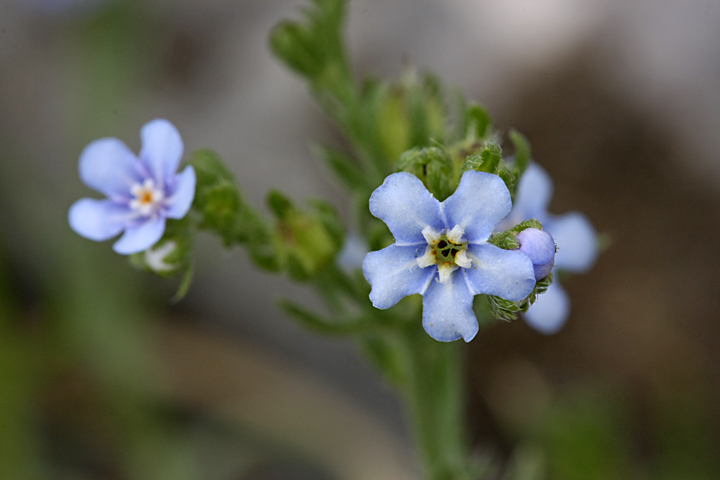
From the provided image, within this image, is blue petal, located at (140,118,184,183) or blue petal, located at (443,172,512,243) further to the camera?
blue petal, located at (140,118,184,183)

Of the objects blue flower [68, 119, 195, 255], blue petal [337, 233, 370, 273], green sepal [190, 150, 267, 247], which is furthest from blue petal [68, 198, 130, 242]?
blue petal [337, 233, 370, 273]

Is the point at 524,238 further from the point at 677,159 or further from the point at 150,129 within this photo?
the point at 677,159

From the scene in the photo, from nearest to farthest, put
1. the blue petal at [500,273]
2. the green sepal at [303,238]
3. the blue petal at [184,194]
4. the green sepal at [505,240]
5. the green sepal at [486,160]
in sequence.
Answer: the blue petal at [500,273], the green sepal at [505,240], the green sepal at [486,160], the blue petal at [184,194], the green sepal at [303,238]

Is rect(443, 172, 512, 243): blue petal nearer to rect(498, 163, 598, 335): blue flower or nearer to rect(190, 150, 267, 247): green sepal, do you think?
rect(498, 163, 598, 335): blue flower

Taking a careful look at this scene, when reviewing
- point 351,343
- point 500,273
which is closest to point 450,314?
point 500,273

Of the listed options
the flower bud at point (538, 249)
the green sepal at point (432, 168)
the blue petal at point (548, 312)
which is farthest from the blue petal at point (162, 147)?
the blue petal at point (548, 312)

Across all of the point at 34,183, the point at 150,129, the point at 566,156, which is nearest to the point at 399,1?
the point at 566,156

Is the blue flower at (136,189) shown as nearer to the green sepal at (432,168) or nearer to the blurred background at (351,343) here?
the green sepal at (432,168)
